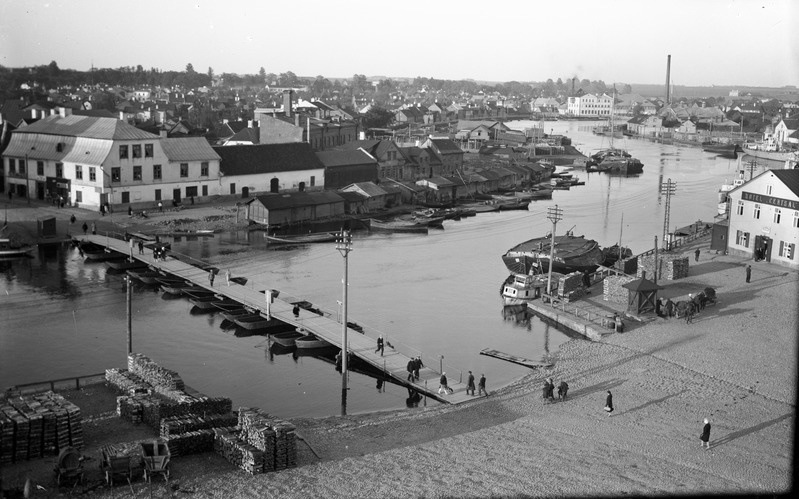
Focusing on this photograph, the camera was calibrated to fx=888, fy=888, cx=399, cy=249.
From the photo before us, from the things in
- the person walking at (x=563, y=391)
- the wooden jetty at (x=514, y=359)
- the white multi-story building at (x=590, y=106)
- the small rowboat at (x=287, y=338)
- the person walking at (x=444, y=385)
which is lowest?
the wooden jetty at (x=514, y=359)

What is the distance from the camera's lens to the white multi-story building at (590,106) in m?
161

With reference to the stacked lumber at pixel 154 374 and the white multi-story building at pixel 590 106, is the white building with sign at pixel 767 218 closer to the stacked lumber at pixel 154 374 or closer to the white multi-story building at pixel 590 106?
the stacked lumber at pixel 154 374

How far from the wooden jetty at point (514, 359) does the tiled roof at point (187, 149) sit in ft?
78.4

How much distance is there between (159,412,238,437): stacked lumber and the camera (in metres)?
14.4

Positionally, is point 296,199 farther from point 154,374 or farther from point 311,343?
point 154,374

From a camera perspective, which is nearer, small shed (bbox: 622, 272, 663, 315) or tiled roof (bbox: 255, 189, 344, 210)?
small shed (bbox: 622, 272, 663, 315)

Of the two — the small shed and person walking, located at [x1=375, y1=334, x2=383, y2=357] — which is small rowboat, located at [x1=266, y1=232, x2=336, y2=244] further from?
person walking, located at [x1=375, y1=334, x2=383, y2=357]

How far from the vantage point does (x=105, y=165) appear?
39.0 metres

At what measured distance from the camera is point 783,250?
30.1m

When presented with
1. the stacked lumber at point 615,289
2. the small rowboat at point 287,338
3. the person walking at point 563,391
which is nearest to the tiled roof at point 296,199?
the small rowboat at point 287,338

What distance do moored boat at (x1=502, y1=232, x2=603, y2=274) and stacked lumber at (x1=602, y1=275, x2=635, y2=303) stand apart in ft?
11.4

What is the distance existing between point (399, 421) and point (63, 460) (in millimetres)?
6453

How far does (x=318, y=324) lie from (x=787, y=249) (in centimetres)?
1661

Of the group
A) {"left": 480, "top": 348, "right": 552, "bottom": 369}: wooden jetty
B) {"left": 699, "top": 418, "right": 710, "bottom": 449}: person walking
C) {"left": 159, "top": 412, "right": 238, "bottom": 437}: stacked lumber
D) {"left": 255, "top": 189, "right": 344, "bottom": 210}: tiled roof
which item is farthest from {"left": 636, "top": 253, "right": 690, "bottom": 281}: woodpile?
{"left": 159, "top": 412, "right": 238, "bottom": 437}: stacked lumber
